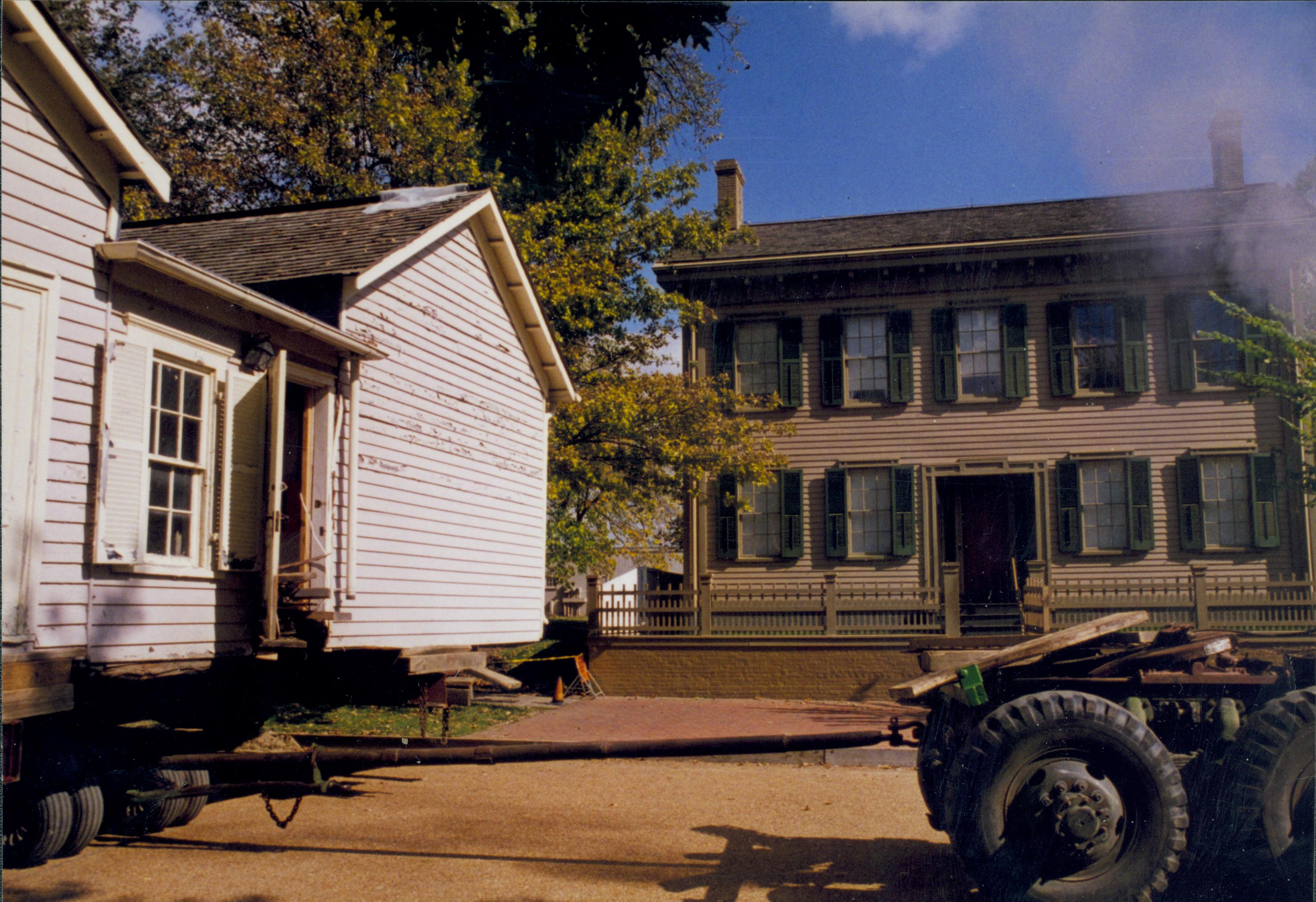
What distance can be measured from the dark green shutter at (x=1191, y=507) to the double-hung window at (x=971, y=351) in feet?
10.9

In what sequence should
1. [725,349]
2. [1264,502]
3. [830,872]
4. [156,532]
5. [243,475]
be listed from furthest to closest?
[725,349]
[1264,502]
[243,475]
[156,532]
[830,872]

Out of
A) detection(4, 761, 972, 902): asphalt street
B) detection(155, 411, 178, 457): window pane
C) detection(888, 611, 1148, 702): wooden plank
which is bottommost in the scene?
detection(4, 761, 972, 902): asphalt street

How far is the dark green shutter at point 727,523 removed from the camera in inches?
798

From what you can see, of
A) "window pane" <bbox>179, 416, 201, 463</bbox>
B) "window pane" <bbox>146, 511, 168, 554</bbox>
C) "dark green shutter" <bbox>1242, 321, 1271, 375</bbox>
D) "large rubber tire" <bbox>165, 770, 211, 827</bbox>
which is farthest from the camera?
"dark green shutter" <bbox>1242, 321, 1271, 375</bbox>

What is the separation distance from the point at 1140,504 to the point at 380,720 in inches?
558

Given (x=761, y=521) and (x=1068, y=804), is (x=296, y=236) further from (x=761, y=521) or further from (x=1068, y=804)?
(x=761, y=521)

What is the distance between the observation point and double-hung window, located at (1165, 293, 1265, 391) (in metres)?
19.2

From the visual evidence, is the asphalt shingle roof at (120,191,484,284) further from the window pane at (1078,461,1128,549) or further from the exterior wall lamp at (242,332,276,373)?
the window pane at (1078,461,1128,549)

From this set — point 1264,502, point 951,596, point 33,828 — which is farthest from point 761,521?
point 33,828

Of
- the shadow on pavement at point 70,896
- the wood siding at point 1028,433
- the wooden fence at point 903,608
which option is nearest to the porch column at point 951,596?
the wooden fence at point 903,608

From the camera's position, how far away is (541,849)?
6891 millimetres

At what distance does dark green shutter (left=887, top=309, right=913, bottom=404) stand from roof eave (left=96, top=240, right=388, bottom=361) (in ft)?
40.6

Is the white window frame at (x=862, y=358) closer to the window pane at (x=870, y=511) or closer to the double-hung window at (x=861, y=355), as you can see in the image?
the double-hung window at (x=861, y=355)

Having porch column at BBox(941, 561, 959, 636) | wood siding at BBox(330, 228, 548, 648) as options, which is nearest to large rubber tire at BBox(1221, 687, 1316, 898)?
wood siding at BBox(330, 228, 548, 648)
